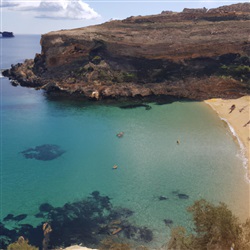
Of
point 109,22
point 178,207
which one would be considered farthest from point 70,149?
point 109,22

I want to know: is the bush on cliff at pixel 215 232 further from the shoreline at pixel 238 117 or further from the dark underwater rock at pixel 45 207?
the shoreline at pixel 238 117

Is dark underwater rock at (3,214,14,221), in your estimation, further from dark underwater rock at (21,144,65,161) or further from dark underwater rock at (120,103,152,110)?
dark underwater rock at (120,103,152,110)

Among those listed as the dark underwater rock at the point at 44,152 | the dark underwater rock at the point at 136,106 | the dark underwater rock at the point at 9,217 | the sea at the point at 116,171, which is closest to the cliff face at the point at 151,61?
the dark underwater rock at the point at 136,106

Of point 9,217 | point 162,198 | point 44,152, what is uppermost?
point 44,152

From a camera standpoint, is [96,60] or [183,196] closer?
[183,196]

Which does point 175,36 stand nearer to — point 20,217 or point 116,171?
point 116,171

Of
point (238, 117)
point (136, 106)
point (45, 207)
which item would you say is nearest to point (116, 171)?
point (45, 207)

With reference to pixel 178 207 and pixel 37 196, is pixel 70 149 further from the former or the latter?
pixel 178 207

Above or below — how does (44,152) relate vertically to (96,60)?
below
